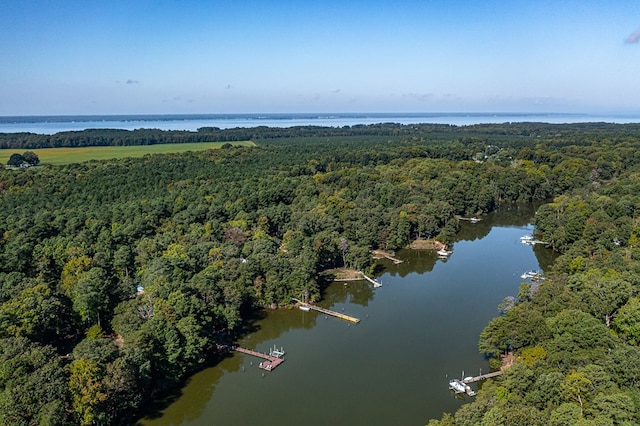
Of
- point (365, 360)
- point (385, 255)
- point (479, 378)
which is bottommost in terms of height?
point (365, 360)

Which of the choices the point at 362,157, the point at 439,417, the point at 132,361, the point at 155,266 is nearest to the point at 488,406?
the point at 439,417

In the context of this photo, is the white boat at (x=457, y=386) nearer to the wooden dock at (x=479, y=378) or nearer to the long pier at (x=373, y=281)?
the wooden dock at (x=479, y=378)

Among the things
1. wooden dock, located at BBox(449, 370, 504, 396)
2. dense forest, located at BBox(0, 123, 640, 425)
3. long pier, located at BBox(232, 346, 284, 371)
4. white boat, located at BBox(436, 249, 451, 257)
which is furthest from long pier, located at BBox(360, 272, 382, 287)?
wooden dock, located at BBox(449, 370, 504, 396)

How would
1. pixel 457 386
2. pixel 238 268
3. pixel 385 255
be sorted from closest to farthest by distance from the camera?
pixel 457 386, pixel 238 268, pixel 385 255

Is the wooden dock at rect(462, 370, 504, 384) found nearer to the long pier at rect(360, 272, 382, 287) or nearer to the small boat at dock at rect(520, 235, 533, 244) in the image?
the long pier at rect(360, 272, 382, 287)

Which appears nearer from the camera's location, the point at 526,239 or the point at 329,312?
the point at 329,312

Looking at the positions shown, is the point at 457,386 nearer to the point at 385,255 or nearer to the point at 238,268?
the point at 238,268

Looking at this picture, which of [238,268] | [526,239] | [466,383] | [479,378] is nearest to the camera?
[466,383]

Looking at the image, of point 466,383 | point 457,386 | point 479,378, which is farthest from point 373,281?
point 457,386
